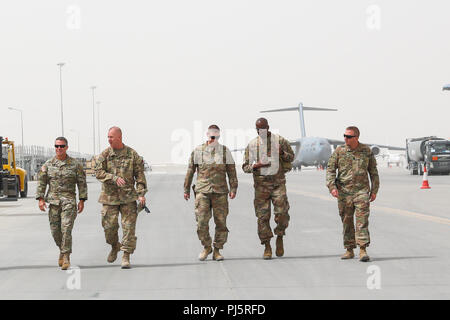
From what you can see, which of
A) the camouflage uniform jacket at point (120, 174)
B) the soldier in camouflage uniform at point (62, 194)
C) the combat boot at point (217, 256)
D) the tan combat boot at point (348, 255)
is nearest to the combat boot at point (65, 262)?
the soldier in camouflage uniform at point (62, 194)

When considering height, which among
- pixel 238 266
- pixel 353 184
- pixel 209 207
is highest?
pixel 353 184

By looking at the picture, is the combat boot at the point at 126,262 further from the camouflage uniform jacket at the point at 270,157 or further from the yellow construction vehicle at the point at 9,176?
the yellow construction vehicle at the point at 9,176

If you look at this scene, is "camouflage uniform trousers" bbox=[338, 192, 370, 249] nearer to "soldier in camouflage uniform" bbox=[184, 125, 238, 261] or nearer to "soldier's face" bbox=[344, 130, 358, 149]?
"soldier's face" bbox=[344, 130, 358, 149]

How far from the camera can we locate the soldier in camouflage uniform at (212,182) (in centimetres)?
1055

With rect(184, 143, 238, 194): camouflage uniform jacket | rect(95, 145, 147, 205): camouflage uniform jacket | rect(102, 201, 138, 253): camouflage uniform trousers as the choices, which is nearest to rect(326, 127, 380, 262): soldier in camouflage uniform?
rect(184, 143, 238, 194): camouflage uniform jacket

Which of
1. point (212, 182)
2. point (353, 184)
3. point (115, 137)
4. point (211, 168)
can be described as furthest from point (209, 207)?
point (353, 184)

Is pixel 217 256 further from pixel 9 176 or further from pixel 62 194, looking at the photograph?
pixel 9 176

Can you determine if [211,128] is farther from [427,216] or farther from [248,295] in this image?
[427,216]

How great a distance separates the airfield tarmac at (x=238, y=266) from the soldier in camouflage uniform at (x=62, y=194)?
0.44m

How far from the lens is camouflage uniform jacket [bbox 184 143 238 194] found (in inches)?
415

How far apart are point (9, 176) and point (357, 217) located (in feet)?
58.0

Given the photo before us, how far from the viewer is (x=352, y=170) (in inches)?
415
